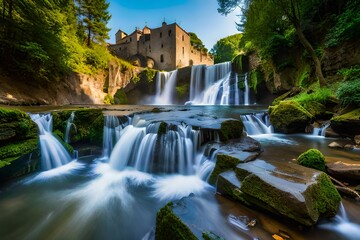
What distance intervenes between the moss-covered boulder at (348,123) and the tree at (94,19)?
86.0 ft

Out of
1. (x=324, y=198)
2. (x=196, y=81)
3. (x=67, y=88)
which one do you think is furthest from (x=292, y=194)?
(x=196, y=81)

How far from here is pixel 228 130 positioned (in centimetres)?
544

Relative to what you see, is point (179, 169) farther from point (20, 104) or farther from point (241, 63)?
point (241, 63)

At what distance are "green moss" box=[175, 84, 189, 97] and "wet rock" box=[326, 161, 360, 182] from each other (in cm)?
2229

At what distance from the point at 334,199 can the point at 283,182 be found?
750mm

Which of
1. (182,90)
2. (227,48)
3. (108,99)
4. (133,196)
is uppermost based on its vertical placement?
(227,48)

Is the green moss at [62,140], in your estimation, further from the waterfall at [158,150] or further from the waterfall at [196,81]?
the waterfall at [196,81]

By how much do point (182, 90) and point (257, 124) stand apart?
1781cm

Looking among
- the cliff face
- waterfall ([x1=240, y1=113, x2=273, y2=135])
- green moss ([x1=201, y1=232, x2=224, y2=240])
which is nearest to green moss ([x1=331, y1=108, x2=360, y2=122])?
waterfall ([x1=240, y1=113, x2=273, y2=135])

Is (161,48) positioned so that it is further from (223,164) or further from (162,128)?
(223,164)

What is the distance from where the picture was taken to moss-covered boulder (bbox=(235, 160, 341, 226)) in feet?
6.52

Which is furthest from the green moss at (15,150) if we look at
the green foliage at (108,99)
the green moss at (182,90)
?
the green moss at (182,90)

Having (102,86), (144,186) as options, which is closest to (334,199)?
(144,186)

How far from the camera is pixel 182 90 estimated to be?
81.9ft
